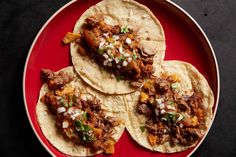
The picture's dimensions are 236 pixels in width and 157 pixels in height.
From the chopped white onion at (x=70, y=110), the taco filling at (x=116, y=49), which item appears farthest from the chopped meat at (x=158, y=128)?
the chopped white onion at (x=70, y=110)

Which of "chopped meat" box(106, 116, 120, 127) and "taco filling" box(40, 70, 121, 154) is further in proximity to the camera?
"chopped meat" box(106, 116, 120, 127)

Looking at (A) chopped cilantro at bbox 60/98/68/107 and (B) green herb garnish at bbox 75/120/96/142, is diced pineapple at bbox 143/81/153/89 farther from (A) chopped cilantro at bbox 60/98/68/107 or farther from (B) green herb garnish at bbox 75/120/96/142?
(A) chopped cilantro at bbox 60/98/68/107

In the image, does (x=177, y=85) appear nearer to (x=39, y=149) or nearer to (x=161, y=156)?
(x=161, y=156)

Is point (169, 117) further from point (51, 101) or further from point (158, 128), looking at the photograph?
point (51, 101)

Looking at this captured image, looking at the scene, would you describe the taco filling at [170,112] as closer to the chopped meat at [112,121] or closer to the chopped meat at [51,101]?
the chopped meat at [112,121]

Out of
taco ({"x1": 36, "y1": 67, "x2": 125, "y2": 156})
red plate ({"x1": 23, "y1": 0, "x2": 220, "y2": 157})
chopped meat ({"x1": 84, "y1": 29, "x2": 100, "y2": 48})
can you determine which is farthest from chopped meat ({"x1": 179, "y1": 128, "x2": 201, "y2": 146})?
chopped meat ({"x1": 84, "y1": 29, "x2": 100, "y2": 48})

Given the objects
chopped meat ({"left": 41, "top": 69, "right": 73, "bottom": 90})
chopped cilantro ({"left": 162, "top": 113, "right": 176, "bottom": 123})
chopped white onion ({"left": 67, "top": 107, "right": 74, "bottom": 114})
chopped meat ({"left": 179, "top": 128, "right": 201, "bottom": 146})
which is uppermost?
chopped meat ({"left": 41, "top": 69, "right": 73, "bottom": 90})

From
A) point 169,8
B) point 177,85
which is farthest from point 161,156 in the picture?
point 169,8
